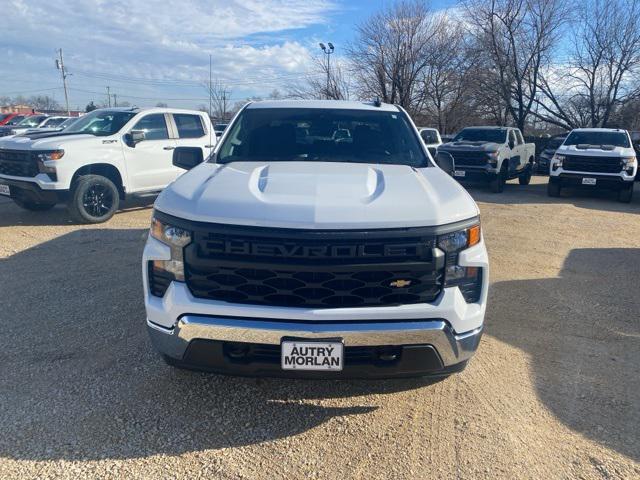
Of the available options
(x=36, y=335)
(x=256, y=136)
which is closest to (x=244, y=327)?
(x=256, y=136)

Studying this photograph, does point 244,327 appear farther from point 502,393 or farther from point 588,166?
point 588,166

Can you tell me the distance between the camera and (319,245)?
2.46m

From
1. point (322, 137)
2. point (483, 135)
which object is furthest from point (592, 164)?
point (322, 137)

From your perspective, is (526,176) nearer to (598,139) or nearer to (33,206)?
(598,139)

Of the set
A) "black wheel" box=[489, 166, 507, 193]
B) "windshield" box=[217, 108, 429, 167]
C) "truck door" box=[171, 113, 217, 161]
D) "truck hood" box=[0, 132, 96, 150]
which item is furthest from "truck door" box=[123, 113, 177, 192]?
"black wheel" box=[489, 166, 507, 193]

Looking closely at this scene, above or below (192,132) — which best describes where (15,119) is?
below

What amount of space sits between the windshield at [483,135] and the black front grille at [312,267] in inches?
509

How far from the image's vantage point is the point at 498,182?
13586 mm

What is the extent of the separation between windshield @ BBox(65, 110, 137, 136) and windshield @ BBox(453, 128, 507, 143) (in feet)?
32.3

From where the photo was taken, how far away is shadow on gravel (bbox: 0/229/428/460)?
2674mm

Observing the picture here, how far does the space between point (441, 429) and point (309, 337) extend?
3.49ft

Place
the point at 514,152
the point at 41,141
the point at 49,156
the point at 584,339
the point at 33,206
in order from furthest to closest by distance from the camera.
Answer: the point at 514,152 < the point at 33,206 < the point at 41,141 < the point at 49,156 < the point at 584,339

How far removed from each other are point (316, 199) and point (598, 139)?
524 inches

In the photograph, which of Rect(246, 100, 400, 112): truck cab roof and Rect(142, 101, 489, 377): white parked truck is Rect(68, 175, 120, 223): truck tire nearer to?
Rect(246, 100, 400, 112): truck cab roof
